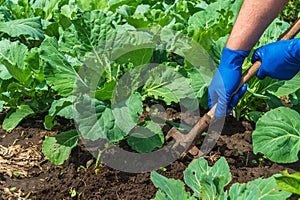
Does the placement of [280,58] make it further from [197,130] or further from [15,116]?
[15,116]

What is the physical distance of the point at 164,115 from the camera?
418 centimetres

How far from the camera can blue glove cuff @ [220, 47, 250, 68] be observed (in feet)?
11.7

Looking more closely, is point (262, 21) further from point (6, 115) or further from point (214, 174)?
point (6, 115)

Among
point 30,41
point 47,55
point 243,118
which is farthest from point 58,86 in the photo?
point 243,118

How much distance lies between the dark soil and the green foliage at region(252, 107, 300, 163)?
0.83ft

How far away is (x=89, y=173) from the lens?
3.67 meters

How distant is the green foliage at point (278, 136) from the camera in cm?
360

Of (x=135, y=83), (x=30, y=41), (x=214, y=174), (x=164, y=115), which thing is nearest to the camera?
(x=214, y=174)

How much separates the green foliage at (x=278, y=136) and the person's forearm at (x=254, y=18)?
1.86ft

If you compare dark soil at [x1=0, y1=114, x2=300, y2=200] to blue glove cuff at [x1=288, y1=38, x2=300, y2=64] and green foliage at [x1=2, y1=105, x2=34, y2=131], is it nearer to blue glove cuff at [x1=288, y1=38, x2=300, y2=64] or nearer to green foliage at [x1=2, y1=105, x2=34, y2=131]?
green foliage at [x1=2, y1=105, x2=34, y2=131]

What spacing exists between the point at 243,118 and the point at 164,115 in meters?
0.67

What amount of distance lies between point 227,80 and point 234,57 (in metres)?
0.18

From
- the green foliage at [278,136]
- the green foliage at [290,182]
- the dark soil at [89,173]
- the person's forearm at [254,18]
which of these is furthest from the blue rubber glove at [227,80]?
the green foliage at [290,182]

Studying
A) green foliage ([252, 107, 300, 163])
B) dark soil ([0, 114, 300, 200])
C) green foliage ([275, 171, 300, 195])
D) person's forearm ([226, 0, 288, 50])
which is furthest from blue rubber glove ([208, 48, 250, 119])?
green foliage ([275, 171, 300, 195])
